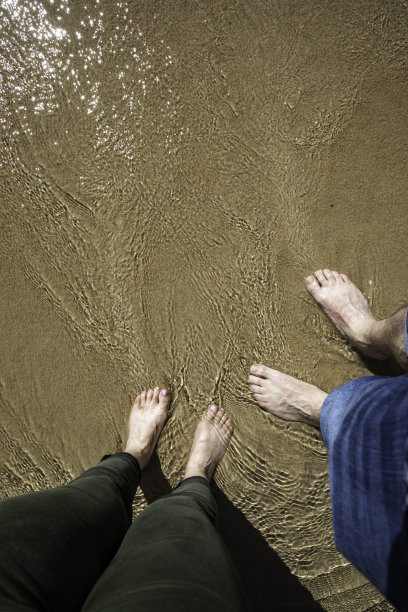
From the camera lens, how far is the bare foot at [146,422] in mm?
1844

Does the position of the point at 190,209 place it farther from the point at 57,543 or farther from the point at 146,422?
the point at 57,543

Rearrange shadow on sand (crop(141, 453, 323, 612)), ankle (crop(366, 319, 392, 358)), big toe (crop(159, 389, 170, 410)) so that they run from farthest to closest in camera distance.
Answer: big toe (crop(159, 389, 170, 410))
shadow on sand (crop(141, 453, 323, 612))
ankle (crop(366, 319, 392, 358))

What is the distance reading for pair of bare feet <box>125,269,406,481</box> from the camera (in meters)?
1.82

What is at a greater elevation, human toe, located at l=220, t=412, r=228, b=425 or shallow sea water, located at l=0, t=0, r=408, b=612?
shallow sea water, located at l=0, t=0, r=408, b=612

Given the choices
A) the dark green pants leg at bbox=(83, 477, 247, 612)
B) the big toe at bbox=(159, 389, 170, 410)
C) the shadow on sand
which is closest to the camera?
the dark green pants leg at bbox=(83, 477, 247, 612)

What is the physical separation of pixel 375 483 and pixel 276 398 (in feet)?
2.89

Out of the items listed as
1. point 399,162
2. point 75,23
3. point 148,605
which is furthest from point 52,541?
point 75,23

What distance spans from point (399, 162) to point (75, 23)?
1.73 meters

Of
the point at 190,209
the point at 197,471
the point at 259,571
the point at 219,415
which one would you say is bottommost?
the point at 259,571

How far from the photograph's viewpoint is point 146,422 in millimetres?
1847

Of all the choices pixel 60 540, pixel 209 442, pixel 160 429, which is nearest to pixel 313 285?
pixel 209 442

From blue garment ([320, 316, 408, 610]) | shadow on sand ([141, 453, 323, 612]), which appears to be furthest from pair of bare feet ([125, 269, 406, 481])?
blue garment ([320, 316, 408, 610])

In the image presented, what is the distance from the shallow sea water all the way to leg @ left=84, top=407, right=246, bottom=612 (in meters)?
0.73

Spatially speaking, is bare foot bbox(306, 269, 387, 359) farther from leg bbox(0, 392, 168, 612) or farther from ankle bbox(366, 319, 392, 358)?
leg bbox(0, 392, 168, 612)
